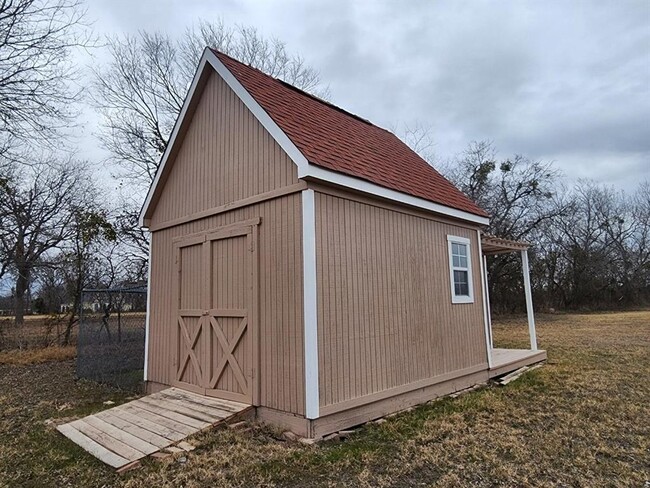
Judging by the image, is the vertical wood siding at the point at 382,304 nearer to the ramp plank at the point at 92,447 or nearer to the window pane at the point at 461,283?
the window pane at the point at 461,283

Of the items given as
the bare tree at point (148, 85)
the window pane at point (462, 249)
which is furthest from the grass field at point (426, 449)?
the bare tree at point (148, 85)

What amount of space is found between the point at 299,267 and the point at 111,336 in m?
6.15

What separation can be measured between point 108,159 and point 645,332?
20775mm

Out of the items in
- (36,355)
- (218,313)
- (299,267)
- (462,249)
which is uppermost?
(462,249)

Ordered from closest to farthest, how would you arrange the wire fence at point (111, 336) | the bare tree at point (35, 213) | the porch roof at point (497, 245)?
1. the wire fence at point (111, 336)
2. the porch roof at point (497, 245)
3. the bare tree at point (35, 213)

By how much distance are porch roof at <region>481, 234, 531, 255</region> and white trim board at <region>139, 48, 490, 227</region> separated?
1217mm

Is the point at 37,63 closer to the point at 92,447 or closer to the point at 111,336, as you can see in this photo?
the point at 111,336

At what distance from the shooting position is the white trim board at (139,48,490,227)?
14.5 ft

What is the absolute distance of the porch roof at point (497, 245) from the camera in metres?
8.09

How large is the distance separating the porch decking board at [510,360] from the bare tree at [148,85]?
46.6 feet

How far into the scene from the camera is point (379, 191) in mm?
5234

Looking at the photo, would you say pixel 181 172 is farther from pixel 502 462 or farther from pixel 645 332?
pixel 645 332

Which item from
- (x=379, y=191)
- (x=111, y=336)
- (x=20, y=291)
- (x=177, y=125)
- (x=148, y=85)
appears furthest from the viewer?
(x=148, y=85)

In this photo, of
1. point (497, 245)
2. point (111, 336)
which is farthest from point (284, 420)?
point (497, 245)
